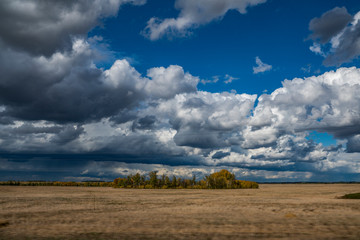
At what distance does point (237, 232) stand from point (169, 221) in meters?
7.57

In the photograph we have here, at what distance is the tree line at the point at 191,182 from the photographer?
477 ft

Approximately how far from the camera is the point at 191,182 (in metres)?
161

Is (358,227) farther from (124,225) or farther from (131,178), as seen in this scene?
(131,178)

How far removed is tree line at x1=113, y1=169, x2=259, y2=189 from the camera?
145m

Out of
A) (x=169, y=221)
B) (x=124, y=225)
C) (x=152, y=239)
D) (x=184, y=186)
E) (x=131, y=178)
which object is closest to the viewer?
(x=152, y=239)

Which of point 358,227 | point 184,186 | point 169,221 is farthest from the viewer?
point 184,186

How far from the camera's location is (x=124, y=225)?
914 inches

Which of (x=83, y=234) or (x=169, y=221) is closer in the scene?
(x=83, y=234)

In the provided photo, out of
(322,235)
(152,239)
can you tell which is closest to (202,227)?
(152,239)

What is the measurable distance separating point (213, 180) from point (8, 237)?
435 feet

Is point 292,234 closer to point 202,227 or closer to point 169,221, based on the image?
point 202,227

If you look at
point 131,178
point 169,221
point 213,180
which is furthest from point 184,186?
point 169,221

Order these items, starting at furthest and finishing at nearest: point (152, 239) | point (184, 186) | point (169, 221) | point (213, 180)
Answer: point (184, 186) < point (213, 180) < point (169, 221) < point (152, 239)

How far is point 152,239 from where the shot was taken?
1744 centimetres
